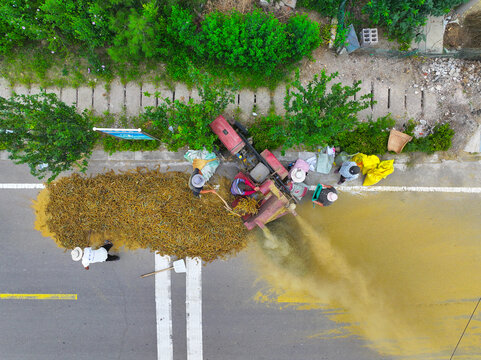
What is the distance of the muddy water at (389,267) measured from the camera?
27.8 feet

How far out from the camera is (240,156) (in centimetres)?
778

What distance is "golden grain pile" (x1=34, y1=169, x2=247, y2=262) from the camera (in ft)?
27.1

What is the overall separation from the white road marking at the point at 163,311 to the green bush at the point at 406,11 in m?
8.99

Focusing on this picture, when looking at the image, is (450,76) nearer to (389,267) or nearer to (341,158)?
(341,158)

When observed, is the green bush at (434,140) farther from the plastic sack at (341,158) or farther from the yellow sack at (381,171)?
the plastic sack at (341,158)

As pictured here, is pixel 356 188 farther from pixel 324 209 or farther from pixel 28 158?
pixel 28 158

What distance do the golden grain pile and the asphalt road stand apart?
599mm

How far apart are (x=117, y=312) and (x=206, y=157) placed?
5.30 meters

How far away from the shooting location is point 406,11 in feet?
25.3

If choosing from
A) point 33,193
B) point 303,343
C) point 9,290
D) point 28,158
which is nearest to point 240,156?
point 28,158

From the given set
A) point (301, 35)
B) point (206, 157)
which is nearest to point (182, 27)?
point (301, 35)

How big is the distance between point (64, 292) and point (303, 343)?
7.16 m

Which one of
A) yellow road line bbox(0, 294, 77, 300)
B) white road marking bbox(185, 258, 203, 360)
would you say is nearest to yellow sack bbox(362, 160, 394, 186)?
white road marking bbox(185, 258, 203, 360)

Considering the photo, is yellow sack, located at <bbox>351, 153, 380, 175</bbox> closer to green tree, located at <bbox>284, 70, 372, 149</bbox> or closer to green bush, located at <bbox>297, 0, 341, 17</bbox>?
Answer: green tree, located at <bbox>284, 70, 372, 149</bbox>
